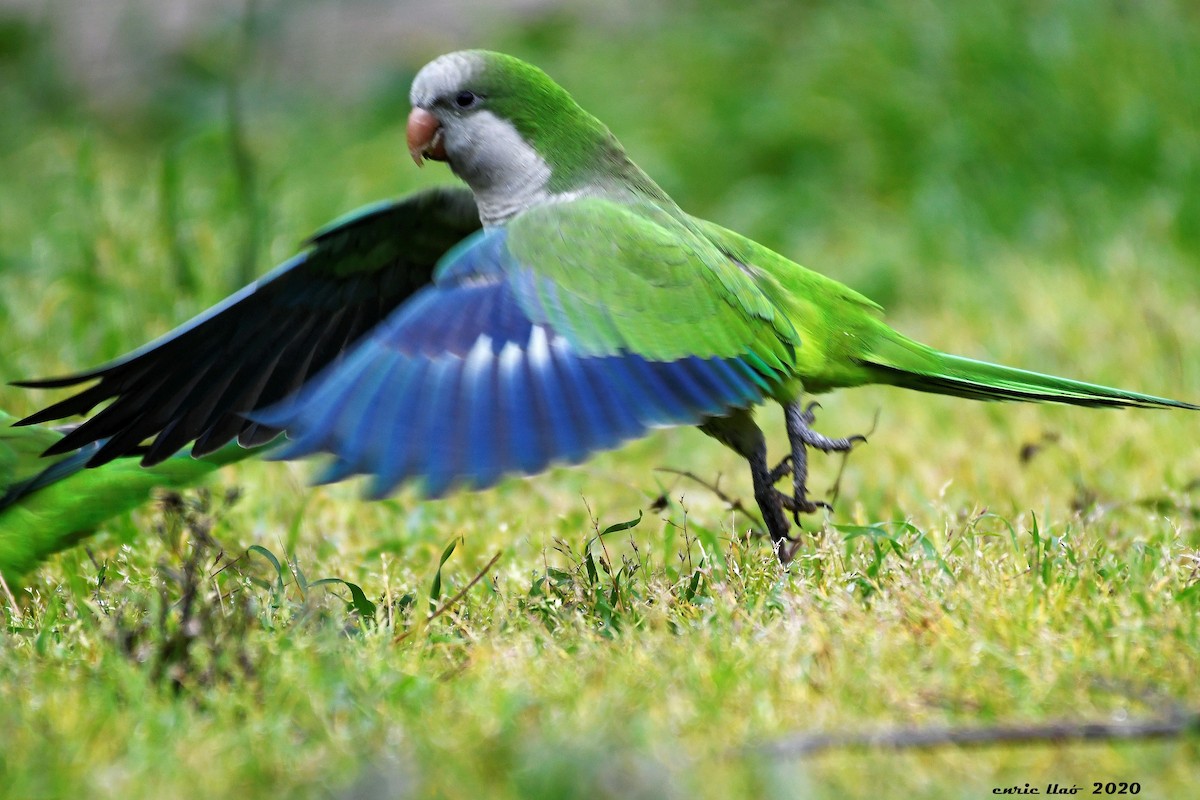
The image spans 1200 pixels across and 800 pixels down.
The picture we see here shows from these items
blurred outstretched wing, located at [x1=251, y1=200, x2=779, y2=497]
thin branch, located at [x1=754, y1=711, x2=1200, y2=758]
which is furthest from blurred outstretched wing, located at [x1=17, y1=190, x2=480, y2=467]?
thin branch, located at [x1=754, y1=711, x2=1200, y2=758]

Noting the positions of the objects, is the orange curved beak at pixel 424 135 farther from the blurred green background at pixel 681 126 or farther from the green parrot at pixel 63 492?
the blurred green background at pixel 681 126

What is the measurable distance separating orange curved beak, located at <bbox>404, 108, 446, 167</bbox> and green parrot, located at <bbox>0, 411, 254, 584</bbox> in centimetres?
85

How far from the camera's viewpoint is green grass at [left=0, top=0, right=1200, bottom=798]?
6.39 feet

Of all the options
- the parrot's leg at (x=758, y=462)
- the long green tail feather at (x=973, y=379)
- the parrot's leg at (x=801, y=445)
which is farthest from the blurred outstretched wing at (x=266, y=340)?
the long green tail feather at (x=973, y=379)

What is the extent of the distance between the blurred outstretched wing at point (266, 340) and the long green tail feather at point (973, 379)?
42.6 inches

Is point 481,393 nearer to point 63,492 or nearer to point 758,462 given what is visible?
point 758,462

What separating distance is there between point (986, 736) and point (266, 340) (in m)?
2.02

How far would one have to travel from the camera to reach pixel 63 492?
318cm

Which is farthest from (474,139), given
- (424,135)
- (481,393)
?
(481,393)

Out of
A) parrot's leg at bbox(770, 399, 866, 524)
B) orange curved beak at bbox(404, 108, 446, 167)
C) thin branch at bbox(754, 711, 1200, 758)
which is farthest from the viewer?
orange curved beak at bbox(404, 108, 446, 167)

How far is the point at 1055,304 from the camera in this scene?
512 cm

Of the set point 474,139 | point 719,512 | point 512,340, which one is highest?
point 474,139

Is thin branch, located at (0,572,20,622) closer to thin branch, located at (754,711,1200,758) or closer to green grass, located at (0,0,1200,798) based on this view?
green grass, located at (0,0,1200,798)

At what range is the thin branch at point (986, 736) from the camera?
5.92 ft
